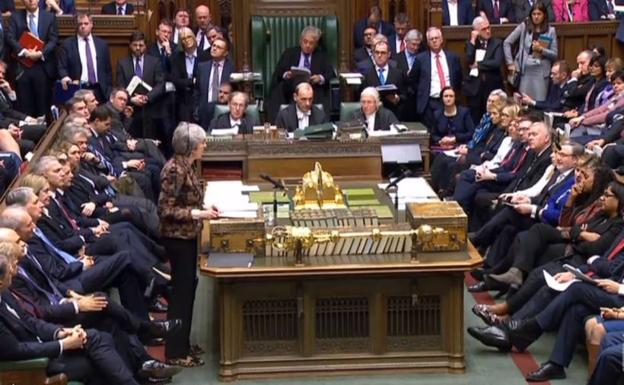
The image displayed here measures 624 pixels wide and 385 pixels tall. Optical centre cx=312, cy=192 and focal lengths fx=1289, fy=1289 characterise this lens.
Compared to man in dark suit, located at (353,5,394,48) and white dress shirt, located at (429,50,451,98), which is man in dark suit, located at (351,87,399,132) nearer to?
white dress shirt, located at (429,50,451,98)

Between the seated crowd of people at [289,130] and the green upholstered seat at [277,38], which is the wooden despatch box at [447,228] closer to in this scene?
the seated crowd of people at [289,130]

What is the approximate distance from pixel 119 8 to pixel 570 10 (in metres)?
5.25

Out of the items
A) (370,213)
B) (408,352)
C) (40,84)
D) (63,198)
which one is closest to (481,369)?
(408,352)

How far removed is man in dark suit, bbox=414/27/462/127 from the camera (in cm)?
1389

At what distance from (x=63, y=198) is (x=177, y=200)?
1819 mm

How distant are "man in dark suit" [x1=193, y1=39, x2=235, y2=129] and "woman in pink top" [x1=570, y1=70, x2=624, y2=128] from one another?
3710 millimetres

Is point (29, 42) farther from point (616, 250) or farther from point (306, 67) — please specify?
point (616, 250)

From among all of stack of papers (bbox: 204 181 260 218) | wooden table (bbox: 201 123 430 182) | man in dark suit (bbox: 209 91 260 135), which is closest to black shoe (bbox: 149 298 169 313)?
stack of papers (bbox: 204 181 260 218)

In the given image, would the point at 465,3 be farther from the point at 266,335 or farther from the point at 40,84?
the point at 266,335

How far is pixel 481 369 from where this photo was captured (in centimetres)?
836

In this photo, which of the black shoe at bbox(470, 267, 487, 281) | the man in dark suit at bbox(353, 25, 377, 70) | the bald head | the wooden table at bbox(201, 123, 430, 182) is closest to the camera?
the black shoe at bbox(470, 267, 487, 281)

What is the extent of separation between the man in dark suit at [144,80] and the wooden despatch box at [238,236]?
5716mm

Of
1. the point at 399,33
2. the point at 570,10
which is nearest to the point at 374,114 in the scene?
the point at 399,33

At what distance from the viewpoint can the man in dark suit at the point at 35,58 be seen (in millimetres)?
13672
